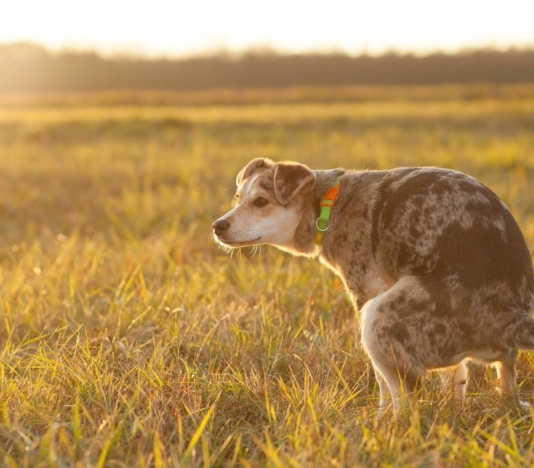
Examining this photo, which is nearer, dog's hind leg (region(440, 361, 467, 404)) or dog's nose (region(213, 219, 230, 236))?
dog's hind leg (region(440, 361, 467, 404))

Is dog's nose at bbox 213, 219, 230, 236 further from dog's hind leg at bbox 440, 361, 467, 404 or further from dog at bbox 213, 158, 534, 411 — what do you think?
dog's hind leg at bbox 440, 361, 467, 404

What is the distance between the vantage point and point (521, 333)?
355cm

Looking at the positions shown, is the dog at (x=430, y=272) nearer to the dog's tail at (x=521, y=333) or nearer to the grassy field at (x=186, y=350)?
the dog's tail at (x=521, y=333)

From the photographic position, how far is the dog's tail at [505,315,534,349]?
3537 millimetres

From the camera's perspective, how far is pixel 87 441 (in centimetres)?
321

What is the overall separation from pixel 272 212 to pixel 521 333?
1792mm

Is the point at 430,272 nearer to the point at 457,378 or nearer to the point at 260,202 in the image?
the point at 457,378

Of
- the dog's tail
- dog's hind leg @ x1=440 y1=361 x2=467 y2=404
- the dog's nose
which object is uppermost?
the dog's nose

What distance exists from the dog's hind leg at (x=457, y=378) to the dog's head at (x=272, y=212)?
133 cm

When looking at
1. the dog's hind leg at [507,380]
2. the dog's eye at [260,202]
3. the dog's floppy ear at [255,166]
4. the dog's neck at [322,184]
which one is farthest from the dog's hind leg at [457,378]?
the dog's floppy ear at [255,166]

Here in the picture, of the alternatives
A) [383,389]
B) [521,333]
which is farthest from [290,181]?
[521,333]

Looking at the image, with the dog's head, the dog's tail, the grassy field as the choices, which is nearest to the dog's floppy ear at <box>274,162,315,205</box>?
the dog's head

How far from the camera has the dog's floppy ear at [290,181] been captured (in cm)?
454

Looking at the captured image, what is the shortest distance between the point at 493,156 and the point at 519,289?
9390 millimetres
